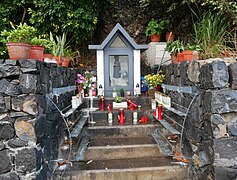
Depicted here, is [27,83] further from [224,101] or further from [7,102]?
[224,101]

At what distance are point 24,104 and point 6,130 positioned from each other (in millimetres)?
284

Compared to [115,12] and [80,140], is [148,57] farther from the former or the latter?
[80,140]

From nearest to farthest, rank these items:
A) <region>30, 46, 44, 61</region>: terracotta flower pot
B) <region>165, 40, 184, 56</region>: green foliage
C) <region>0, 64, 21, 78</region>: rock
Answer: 1. <region>0, 64, 21, 78</region>: rock
2. <region>30, 46, 44, 61</region>: terracotta flower pot
3. <region>165, 40, 184, 56</region>: green foliage

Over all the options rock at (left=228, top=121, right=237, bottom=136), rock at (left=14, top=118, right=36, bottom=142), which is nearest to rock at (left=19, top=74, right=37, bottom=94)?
rock at (left=14, top=118, right=36, bottom=142)

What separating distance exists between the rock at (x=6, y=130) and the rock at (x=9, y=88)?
0.88 ft

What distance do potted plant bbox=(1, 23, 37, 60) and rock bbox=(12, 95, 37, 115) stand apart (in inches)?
15.0

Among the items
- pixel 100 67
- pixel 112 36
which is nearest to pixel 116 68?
pixel 100 67

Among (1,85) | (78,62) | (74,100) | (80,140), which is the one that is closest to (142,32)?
(78,62)

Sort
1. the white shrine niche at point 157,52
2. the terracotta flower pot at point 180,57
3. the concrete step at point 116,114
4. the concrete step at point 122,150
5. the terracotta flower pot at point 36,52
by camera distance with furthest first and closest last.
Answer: the white shrine niche at point 157,52
the concrete step at point 116,114
the terracotta flower pot at point 180,57
the concrete step at point 122,150
the terracotta flower pot at point 36,52

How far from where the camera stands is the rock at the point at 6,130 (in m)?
1.83

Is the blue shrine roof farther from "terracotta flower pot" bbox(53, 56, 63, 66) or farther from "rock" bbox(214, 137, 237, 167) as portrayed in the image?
"rock" bbox(214, 137, 237, 167)

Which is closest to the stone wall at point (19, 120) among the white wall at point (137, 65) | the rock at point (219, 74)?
the rock at point (219, 74)

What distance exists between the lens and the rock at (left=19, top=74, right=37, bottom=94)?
1.81 m

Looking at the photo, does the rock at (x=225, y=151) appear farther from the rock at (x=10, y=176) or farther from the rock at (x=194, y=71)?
the rock at (x=10, y=176)
